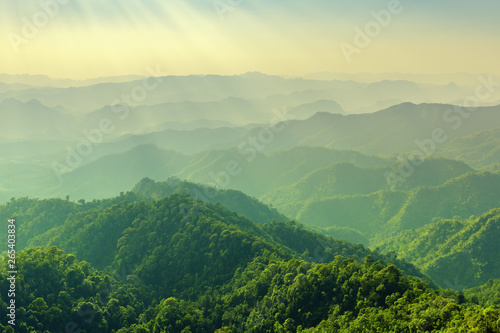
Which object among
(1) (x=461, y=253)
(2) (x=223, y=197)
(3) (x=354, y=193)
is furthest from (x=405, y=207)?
(2) (x=223, y=197)

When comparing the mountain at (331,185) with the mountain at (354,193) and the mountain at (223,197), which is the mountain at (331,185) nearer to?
the mountain at (354,193)

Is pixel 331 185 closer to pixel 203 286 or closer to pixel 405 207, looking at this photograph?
pixel 405 207

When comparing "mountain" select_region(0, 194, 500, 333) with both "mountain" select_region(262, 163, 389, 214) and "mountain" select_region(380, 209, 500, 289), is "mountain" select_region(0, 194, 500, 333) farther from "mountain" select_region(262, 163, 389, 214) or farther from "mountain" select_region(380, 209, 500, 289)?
"mountain" select_region(262, 163, 389, 214)

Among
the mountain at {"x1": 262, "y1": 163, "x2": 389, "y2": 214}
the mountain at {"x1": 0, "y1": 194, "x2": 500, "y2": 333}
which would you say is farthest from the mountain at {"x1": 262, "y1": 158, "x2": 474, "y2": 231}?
the mountain at {"x1": 0, "y1": 194, "x2": 500, "y2": 333}

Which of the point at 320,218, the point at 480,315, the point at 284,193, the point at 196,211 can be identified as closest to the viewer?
the point at 480,315

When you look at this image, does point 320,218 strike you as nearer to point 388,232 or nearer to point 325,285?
point 388,232

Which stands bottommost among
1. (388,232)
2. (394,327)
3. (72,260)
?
(388,232)

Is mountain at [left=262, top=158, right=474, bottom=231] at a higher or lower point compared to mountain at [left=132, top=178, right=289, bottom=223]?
lower

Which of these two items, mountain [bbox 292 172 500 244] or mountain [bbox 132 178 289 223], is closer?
mountain [bbox 132 178 289 223]

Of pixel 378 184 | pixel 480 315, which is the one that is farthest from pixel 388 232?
pixel 480 315
